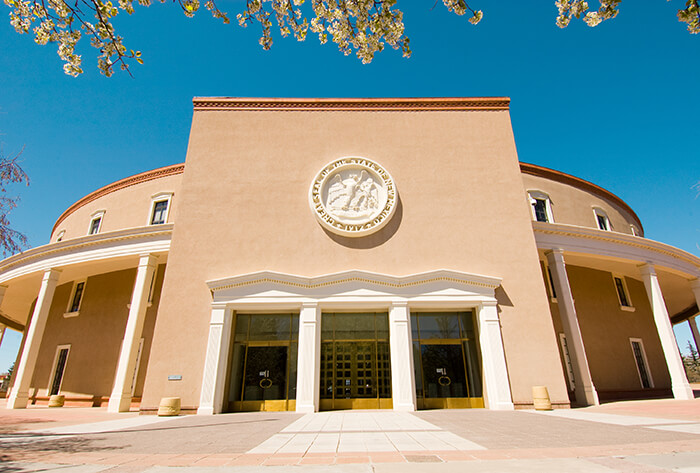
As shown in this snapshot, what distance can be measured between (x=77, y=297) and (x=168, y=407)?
14.2m

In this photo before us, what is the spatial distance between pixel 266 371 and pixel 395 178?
10042 millimetres

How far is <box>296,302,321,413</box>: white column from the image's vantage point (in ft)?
43.6

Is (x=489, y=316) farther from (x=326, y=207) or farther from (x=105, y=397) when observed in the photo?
(x=105, y=397)

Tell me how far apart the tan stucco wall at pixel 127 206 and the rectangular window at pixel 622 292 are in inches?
1045

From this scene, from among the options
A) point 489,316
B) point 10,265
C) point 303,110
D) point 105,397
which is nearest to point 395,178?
point 303,110

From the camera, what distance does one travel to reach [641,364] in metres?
20.9

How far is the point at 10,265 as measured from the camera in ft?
68.4

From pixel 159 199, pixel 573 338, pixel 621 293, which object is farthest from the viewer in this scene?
pixel 621 293

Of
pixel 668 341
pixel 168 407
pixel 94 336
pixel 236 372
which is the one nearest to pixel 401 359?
pixel 236 372

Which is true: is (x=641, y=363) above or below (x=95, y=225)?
below

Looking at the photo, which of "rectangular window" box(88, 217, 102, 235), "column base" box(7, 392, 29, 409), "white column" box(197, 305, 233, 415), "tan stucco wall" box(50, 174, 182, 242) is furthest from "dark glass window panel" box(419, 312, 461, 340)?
"rectangular window" box(88, 217, 102, 235)

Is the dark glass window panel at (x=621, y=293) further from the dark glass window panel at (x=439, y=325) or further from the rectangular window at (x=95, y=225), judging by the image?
the rectangular window at (x=95, y=225)

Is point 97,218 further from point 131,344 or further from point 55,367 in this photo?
point 131,344

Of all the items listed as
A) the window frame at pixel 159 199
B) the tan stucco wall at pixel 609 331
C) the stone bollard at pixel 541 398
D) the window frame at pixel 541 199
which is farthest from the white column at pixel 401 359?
the window frame at pixel 159 199
